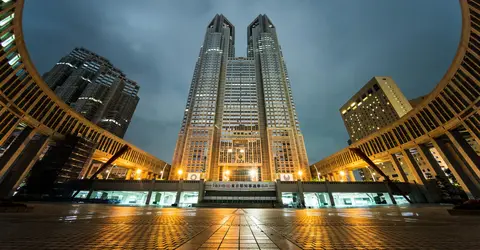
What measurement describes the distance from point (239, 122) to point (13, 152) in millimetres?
60464

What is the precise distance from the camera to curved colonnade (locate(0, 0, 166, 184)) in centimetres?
2254

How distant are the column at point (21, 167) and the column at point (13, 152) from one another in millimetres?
463

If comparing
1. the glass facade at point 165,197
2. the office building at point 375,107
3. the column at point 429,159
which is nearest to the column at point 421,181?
the column at point 429,159

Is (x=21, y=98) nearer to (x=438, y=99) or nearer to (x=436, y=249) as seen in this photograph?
(x=436, y=249)

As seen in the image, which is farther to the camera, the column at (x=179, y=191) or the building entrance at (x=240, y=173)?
the building entrance at (x=240, y=173)

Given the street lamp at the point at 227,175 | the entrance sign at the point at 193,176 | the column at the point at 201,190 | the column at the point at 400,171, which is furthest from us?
the street lamp at the point at 227,175

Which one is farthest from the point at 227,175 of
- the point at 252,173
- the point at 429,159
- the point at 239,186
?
the point at 429,159

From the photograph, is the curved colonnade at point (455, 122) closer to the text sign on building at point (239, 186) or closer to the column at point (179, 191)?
the text sign on building at point (239, 186)

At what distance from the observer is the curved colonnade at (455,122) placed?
23.5 meters

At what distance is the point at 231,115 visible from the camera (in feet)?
256

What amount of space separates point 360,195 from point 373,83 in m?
64.0

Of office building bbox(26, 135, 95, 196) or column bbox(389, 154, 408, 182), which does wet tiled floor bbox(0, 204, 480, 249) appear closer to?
office building bbox(26, 135, 95, 196)

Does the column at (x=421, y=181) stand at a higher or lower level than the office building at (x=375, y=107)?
lower

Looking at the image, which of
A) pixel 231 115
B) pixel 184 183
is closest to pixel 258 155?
pixel 231 115
